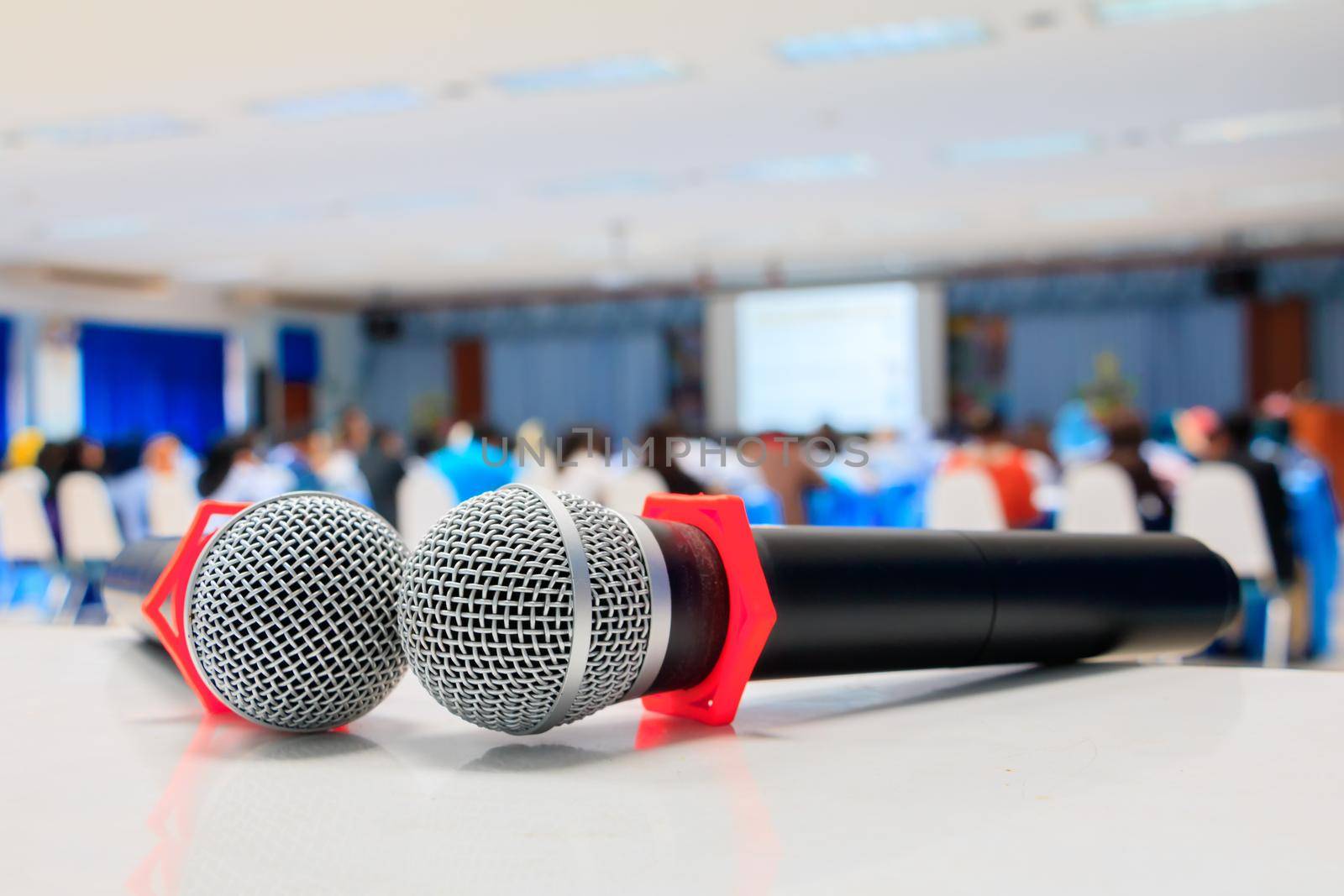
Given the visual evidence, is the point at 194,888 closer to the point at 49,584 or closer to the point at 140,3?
the point at 140,3

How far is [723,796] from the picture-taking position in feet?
2.03

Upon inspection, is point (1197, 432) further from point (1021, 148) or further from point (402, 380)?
point (402, 380)

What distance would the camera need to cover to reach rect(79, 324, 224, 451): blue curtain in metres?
13.2

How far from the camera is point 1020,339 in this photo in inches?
522

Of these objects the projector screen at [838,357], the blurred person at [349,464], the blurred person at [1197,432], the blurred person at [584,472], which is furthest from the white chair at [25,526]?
the projector screen at [838,357]

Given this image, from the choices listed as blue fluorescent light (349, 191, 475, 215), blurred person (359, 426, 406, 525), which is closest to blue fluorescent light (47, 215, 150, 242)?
blue fluorescent light (349, 191, 475, 215)

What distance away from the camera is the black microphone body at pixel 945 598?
0.77 meters

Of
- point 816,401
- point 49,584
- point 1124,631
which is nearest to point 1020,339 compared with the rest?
point 816,401

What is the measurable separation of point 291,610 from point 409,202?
28.7ft

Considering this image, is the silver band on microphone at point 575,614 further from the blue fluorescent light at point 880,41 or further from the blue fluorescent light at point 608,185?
the blue fluorescent light at point 608,185

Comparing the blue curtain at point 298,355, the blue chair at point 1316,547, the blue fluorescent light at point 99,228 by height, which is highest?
the blue fluorescent light at point 99,228

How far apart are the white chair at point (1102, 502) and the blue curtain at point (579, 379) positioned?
1061cm

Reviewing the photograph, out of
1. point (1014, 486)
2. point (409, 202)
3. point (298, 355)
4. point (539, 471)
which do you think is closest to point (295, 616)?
point (1014, 486)

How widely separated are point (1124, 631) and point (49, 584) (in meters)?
7.21
